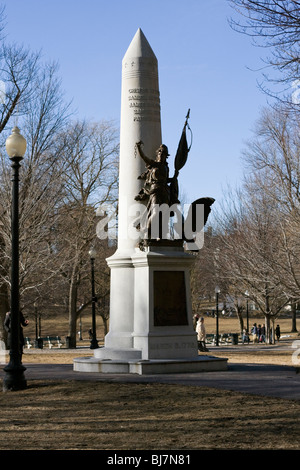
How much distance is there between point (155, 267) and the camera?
15203 mm

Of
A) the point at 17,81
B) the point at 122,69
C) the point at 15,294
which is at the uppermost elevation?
the point at 17,81

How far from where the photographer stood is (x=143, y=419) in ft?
31.2

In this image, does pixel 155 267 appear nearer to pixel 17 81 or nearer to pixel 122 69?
pixel 122 69

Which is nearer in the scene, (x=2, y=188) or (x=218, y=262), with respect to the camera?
(x=2, y=188)

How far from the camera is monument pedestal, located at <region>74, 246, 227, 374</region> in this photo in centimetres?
1495

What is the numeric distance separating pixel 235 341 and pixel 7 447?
3201 centimetres

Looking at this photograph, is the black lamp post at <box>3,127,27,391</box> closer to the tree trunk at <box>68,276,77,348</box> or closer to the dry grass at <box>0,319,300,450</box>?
the dry grass at <box>0,319,300,450</box>

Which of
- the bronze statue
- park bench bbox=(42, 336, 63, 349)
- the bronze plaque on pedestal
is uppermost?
the bronze statue

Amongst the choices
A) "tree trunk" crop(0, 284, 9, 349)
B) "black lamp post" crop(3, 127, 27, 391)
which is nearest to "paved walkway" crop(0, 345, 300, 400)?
"black lamp post" crop(3, 127, 27, 391)

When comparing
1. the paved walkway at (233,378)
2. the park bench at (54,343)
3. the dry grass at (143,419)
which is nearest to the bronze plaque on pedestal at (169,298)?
the paved walkway at (233,378)

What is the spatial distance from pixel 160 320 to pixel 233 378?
2.30 meters

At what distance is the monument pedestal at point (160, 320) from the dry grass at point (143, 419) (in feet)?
8.11

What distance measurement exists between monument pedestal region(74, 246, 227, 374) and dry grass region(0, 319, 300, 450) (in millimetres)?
2472

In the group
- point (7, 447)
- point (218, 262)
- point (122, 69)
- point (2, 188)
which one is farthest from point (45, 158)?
point (7, 447)
